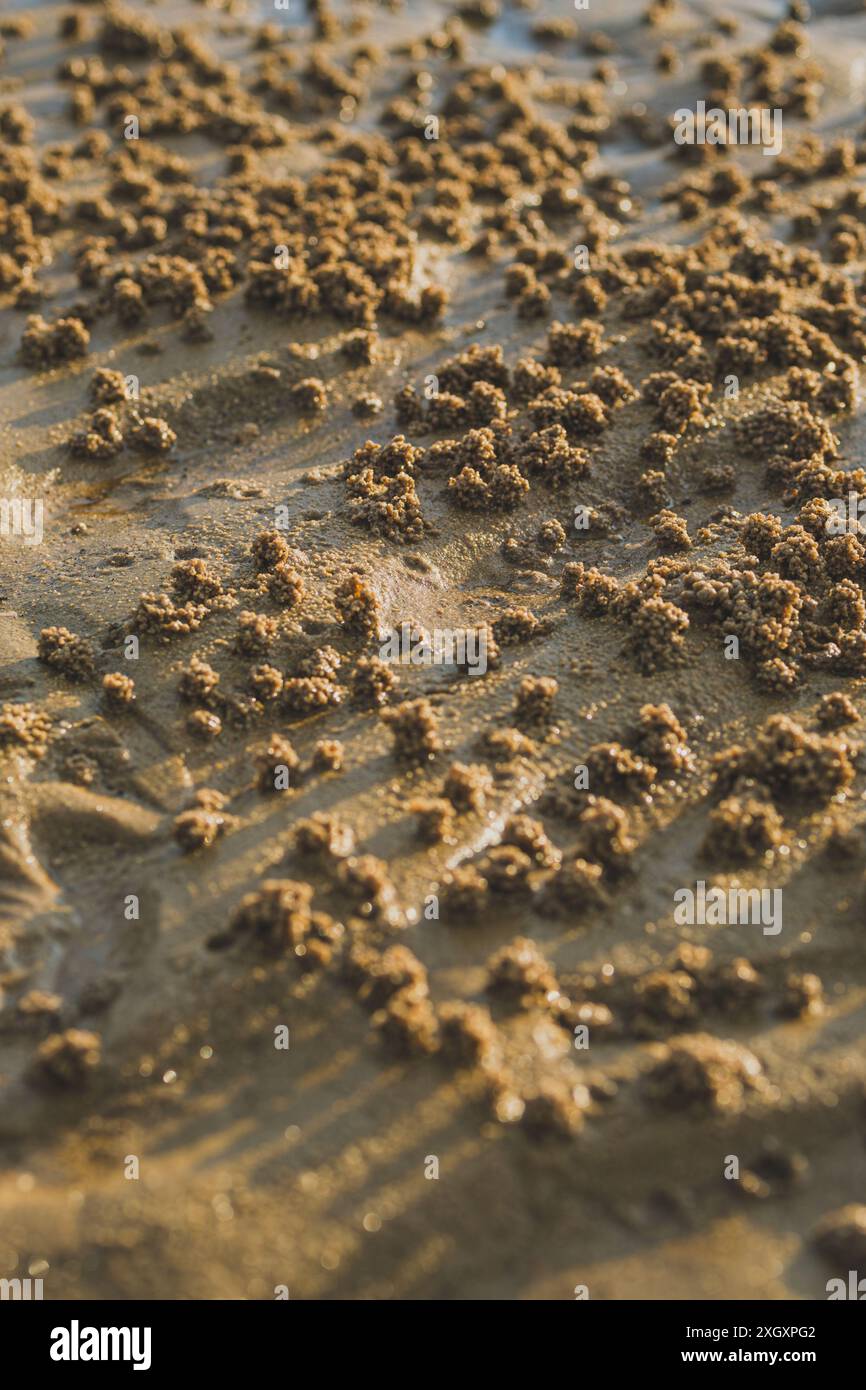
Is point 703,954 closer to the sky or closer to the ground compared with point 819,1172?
closer to the sky

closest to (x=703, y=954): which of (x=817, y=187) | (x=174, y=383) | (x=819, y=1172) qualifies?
(x=819, y=1172)

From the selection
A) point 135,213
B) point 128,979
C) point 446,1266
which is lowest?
point 446,1266

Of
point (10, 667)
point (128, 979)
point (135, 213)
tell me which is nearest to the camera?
point (128, 979)

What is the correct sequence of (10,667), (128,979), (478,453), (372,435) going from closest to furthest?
(128,979), (10,667), (478,453), (372,435)

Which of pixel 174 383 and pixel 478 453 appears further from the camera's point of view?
pixel 174 383

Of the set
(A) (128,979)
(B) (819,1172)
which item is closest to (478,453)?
(A) (128,979)
